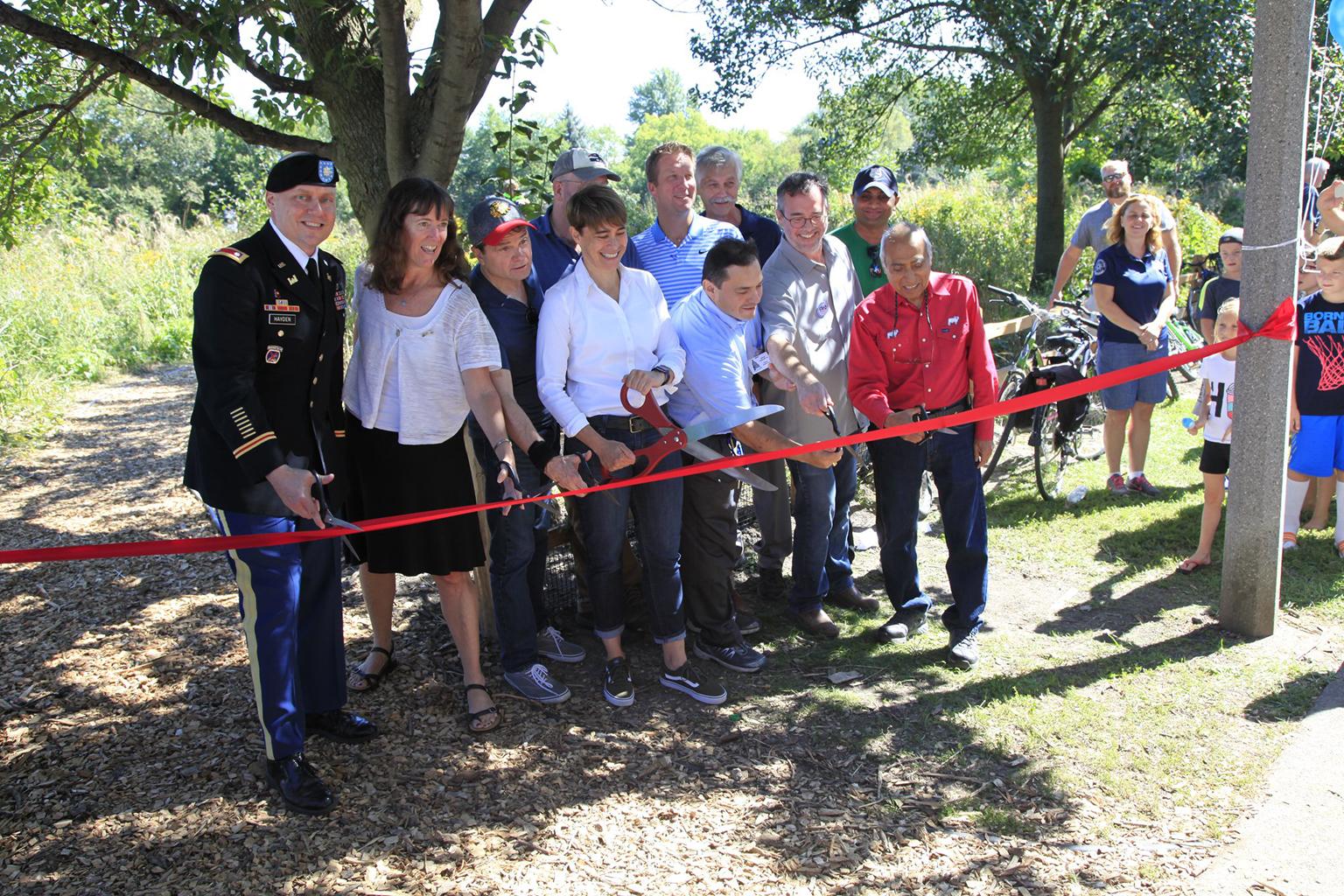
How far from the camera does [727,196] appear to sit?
16.3 ft

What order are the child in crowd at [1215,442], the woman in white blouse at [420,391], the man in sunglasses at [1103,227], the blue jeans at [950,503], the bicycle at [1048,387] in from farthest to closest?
the man in sunglasses at [1103,227] < the bicycle at [1048,387] < the child in crowd at [1215,442] < the blue jeans at [950,503] < the woman in white blouse at [420,391]

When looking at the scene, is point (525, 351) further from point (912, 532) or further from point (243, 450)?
point (912, 532)

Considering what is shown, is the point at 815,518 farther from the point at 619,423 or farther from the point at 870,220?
the point at 870,220

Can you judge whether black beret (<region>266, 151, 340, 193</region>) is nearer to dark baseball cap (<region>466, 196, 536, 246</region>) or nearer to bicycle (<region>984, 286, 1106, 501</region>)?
dark baseball cap (<region>466, 196, 536, 246</region>)

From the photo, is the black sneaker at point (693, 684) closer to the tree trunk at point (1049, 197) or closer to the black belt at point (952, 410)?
the black belt at point (952, 410)

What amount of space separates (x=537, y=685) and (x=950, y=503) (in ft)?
6.34

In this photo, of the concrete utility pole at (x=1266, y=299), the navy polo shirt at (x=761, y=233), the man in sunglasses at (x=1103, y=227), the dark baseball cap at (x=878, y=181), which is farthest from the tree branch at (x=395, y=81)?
the man in sunglasses at (x=1103, y=227)

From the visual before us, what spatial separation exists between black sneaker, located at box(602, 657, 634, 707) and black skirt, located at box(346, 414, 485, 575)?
76cm

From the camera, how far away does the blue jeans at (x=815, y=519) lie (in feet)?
15.4

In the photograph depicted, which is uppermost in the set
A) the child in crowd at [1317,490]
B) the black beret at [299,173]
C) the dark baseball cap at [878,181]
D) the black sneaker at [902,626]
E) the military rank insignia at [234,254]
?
the dark baseball cap at [878,181]

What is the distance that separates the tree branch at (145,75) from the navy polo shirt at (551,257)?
1391 mm

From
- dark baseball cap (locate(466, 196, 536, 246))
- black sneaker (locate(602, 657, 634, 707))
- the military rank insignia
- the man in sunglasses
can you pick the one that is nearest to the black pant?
black sneaker (locate(602, 657, 634, 707))

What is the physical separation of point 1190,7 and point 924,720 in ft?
32.0

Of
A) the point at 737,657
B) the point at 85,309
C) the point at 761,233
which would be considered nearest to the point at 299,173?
the point at 761,233
